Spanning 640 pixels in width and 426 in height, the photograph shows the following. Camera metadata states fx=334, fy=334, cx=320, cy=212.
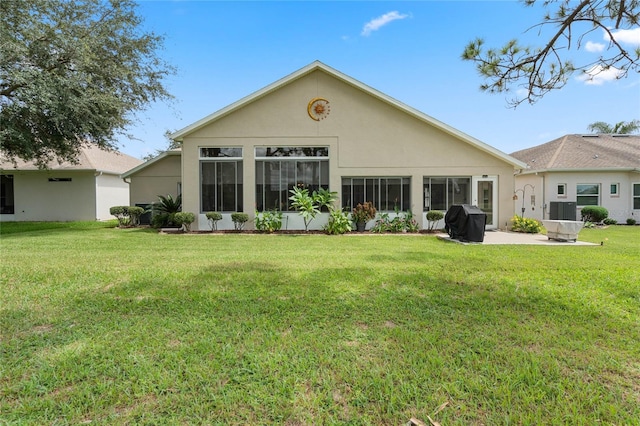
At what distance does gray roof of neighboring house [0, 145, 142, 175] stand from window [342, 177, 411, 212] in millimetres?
11483

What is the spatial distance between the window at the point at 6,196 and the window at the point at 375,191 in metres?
Result: 20.1

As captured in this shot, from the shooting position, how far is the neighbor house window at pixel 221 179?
14148 millimetres

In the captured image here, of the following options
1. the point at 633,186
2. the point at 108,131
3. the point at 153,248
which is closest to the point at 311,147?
the point at 153,248

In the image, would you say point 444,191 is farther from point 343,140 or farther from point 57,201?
point 57,201

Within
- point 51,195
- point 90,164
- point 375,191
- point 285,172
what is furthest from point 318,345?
point 51,195

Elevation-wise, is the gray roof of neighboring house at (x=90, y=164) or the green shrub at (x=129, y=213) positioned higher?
the gray roof of neighboring house at (x=90, y=164)

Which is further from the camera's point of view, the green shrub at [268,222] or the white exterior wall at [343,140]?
the white exterior wall at [343,140]

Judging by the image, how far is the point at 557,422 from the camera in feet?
7.31

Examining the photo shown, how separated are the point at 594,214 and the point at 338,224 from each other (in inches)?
542

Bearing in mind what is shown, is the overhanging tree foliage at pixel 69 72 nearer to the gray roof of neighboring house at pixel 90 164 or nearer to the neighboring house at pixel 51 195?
the gray roof of neighboring house at pixel 90 164

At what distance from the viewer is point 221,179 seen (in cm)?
1420

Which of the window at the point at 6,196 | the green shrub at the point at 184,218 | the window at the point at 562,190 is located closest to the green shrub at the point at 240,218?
the green shrub at the point at 184,218

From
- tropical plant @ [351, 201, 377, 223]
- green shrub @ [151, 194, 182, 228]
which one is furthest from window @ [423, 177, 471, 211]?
green shrub @ [151, 194, 182, 228]

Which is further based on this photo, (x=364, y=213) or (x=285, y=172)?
(x=285, y=172)
